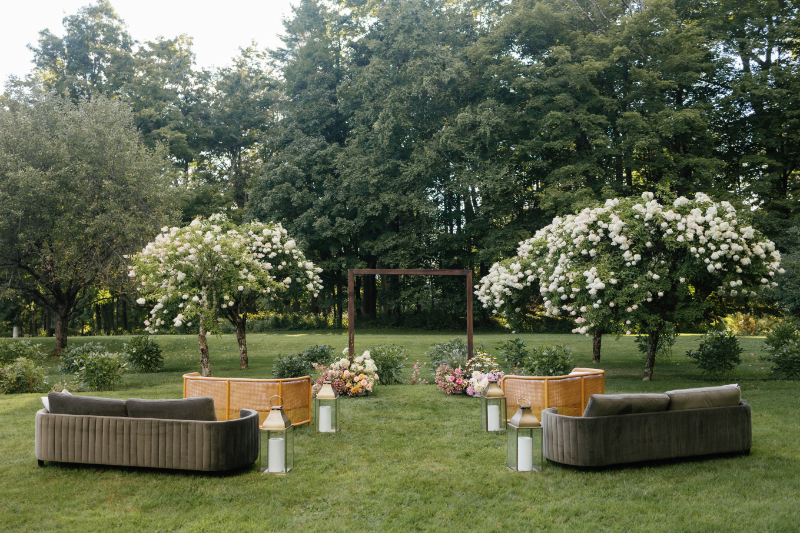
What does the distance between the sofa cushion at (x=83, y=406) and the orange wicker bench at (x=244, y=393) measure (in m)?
1.81

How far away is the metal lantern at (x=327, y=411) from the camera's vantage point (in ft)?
25.0

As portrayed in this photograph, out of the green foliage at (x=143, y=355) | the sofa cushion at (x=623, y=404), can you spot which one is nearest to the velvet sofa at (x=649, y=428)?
the sofa cushion at (x=623, y=404)

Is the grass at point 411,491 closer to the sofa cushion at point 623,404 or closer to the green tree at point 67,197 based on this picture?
the sofa cushion at point 623,404

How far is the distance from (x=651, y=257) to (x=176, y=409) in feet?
31.3

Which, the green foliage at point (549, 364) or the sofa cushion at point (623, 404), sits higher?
the sofa cushion at point (623, 404)

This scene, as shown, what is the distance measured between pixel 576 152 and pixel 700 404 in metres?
20.7

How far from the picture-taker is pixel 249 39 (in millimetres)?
35812

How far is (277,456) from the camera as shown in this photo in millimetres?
5941

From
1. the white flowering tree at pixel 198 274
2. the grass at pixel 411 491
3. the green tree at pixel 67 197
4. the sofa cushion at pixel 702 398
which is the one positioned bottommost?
the grass at pixel 411 491

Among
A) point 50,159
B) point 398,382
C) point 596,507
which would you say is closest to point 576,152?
point 398,382

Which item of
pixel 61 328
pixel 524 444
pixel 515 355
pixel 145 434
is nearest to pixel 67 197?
pixel 61 328

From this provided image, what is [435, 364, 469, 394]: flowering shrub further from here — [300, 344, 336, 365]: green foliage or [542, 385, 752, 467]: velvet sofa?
[542, 385, 752, 467]: velvet sofa

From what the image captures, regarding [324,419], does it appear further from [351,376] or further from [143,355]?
[143,355]

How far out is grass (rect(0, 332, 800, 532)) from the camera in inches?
182
